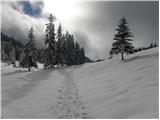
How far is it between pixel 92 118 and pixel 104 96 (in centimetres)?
360

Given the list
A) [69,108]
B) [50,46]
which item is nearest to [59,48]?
[50,46]

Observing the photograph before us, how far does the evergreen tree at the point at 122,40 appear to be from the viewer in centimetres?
3144

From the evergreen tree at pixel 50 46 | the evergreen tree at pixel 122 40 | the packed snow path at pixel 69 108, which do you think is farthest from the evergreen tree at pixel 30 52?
the packed snow path at pixel 69 108

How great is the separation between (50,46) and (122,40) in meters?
21.1

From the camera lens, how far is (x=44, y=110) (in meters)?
9.60

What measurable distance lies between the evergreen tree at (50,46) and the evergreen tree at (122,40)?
18539 mm

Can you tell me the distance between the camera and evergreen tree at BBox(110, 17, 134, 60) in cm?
3144

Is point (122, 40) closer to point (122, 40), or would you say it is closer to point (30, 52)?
point (122, 40)

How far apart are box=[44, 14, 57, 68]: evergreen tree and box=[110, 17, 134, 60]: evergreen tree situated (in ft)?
60.8

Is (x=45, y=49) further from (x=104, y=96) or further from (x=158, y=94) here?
(x=158, y=94)

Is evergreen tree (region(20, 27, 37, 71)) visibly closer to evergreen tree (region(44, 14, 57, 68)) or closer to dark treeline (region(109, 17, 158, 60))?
evergreen tree (region(44, 14, 57, 68))

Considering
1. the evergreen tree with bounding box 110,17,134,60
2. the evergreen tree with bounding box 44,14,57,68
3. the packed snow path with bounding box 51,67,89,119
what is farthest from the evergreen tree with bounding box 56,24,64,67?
Answer: the packed snow path with bounding box 51,67,89,119

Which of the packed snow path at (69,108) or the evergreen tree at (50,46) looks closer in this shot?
the packed snow path at (69,108)

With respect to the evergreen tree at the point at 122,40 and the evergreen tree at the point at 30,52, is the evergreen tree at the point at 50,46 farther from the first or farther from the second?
the evergreen tree at the point at 122,40
